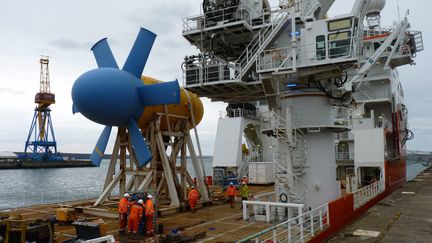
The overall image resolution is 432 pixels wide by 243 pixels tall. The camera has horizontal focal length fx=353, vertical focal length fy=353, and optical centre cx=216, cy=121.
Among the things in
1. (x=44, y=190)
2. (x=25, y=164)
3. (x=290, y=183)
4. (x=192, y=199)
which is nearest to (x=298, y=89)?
(x=290, y=183)

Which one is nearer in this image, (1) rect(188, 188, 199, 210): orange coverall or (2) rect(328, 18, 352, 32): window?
(2) rect(328, 18, 352, 32): window

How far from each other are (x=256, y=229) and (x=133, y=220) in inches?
176

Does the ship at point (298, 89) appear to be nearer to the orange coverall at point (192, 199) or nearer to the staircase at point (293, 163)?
the staircase at point (293, 163)

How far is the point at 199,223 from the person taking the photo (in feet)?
47.6

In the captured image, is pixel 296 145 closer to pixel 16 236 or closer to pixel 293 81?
pixel 293 81

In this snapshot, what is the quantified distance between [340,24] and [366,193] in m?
10.6

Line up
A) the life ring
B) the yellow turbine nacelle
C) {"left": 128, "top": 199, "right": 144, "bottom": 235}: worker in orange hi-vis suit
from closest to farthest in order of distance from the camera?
1. {"left": 128, "top": 199, "right": 144, "bottom": 235}: worker in orange hi-vis suit
2. the life ring
3. the yellow turbine nacelle

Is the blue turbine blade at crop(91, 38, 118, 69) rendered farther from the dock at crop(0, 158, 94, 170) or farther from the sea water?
the dock at crop(0, 158, 94, 170)

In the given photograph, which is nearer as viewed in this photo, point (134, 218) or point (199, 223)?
point (134, 218)

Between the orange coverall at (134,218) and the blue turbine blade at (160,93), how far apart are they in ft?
16.7

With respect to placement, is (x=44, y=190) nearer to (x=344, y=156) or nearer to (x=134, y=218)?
(x=344, y=156)

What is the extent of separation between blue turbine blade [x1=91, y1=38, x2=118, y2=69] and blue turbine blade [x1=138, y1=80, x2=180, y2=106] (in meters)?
2.61

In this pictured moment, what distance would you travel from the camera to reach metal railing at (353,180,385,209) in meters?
17.6

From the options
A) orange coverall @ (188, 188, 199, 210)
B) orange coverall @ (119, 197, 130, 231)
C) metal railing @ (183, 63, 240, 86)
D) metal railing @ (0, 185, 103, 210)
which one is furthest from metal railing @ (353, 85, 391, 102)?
orange coverall @ (119, 197, 130, 231)
